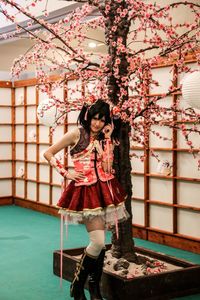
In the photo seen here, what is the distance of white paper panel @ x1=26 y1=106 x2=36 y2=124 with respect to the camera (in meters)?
7.59

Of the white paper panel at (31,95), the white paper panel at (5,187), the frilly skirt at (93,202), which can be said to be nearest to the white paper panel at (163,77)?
the frilly skirt at (93,202)

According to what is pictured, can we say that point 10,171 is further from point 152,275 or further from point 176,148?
point 152,275

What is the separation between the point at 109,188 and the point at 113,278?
655 mm

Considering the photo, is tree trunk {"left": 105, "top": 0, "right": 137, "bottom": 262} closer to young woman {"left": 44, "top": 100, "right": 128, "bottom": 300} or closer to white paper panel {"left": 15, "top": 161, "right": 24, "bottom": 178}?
young woman {"left": 44, "top": 100, "right": 128, "bottom": 300}

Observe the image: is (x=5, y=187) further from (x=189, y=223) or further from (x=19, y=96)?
(x=189, y=223)

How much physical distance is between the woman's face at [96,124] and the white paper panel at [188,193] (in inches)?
78.3

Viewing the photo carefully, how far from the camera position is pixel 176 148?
204 inches

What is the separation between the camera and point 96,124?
3324 millimetres

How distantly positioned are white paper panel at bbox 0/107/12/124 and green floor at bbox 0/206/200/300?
1444 mm

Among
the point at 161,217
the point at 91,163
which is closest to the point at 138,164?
the point at 161,217

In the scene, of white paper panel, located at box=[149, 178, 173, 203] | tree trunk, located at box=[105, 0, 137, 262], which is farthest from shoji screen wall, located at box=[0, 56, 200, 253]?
tree trunk, located at box=[105, 0, 137, 262]

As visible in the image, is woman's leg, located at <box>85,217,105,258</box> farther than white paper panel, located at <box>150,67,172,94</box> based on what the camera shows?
No

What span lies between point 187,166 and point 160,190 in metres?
0.50

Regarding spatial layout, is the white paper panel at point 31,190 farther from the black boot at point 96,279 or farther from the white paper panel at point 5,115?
the black boot at point 96,279
